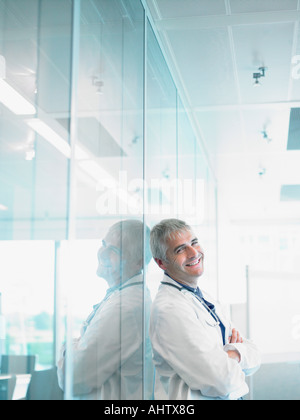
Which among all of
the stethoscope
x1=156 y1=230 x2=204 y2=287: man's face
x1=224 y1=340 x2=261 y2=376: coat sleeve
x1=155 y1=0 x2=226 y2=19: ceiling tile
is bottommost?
x1=224 y1=340 x2=261 y2=376: coat sleeve

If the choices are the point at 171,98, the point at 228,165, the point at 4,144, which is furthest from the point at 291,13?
the point at 228,165

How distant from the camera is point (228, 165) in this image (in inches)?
236

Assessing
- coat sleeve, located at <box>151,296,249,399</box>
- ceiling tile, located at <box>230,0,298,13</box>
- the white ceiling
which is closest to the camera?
coat sleeve, located at <box>151,296,249,399</box>

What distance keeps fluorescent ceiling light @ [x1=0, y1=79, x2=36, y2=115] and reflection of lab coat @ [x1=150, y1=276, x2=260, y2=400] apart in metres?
1.04

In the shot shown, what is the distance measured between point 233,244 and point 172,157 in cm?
626

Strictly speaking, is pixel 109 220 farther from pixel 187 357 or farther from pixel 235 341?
pixel 235 341

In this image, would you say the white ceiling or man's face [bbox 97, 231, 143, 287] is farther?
the white ceiling

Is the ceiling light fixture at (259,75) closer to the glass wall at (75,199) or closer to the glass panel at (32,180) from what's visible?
the glass wall at (75,199)

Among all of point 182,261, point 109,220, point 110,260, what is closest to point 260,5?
point 182,261

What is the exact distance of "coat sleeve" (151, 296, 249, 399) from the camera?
6.02ft

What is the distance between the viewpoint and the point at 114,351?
1.88 metres

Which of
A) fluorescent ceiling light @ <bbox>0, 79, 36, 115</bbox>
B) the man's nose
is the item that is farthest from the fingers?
fluorescent ceiling light @ <bbox>0, 79, 36, 115</bbox>

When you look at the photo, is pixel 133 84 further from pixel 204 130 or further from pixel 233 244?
pixel 233 244

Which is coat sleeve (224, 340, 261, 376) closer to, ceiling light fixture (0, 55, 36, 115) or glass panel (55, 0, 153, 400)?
glass panel (55, 0, 153, 400)
